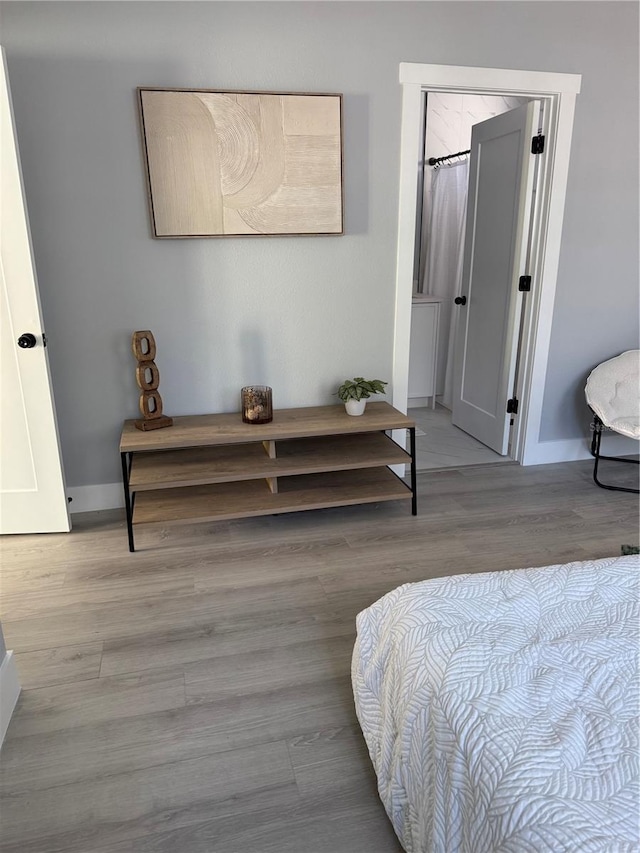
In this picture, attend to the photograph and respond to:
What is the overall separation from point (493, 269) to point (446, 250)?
123 cm

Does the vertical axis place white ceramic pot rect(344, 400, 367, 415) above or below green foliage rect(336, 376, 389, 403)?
below

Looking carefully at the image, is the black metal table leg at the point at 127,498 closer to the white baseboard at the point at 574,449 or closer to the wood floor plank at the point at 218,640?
the wood floor plank at the point at 218,640

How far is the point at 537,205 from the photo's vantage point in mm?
3193

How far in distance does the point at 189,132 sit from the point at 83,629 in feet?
6.89

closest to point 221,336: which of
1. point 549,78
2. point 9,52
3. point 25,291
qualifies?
point 25,291

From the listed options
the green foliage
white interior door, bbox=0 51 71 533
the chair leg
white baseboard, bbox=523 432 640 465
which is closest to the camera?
white interior door, bbox=0 51 71 533

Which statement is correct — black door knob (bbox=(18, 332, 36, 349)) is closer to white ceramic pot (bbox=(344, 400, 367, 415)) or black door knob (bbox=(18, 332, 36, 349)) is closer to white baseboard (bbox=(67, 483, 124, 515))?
white baseboard (bbox=(67, 483, 124, 515))

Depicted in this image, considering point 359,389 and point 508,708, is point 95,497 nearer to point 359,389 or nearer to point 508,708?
point 359,389

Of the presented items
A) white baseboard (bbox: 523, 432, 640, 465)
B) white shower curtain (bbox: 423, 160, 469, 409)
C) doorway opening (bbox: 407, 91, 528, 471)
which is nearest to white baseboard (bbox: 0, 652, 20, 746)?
white baseboard (bbox: 523, 432, 640, 465)

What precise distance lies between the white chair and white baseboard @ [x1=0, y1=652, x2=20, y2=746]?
2874 millimetres

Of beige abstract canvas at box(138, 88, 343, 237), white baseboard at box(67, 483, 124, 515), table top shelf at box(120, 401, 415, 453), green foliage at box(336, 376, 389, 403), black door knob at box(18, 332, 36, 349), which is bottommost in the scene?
white baseboard at box(67, 483, 124, 515)

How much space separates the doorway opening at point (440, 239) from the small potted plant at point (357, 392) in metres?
1.43

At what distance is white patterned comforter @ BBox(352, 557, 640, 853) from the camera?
89 cm

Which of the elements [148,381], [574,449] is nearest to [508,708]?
[148,381]
